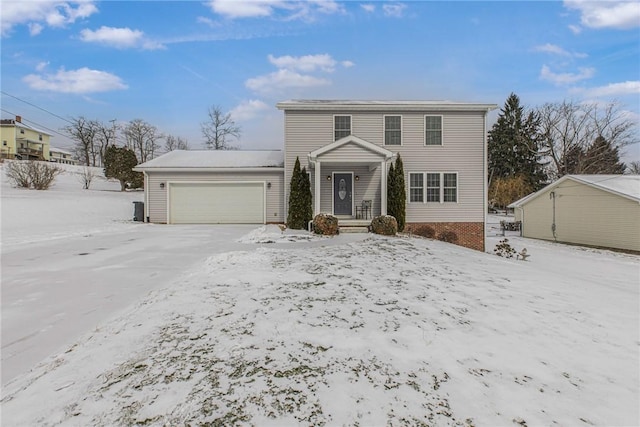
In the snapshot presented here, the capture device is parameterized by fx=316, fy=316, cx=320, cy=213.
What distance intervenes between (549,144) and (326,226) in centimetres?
3521

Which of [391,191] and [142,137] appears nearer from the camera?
[391,191]

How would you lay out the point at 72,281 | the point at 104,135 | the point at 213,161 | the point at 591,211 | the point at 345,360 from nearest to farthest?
the point at 345,360 < the point at 72,281 < the point at 213,161 < the point at 591,211 < the point at 104,135

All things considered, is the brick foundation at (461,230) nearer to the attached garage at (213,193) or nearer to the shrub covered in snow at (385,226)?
the shrub covered in snow at (385,226)

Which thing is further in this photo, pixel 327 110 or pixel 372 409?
pixel 327 110

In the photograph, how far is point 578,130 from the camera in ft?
109

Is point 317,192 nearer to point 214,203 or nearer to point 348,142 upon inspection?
point 348,142

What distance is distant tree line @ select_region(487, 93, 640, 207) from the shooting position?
1283 inches

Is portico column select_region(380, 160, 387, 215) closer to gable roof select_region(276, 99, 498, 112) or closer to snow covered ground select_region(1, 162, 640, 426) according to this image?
gable roof select_region(276, 99, 498, 112)

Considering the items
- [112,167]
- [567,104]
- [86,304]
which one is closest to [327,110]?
[86,304]

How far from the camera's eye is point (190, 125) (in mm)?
38281

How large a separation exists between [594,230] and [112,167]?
36.2m

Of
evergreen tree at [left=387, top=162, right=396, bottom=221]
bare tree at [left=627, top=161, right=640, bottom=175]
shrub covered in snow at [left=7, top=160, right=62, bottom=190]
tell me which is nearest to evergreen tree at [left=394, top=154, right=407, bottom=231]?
evergreen tree at [left=387, top=162, right=396, bottom=221]

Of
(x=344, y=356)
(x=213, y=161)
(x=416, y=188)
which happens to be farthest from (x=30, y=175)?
(x=344, y=356)

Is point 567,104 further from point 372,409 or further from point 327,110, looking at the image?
point 372,409
